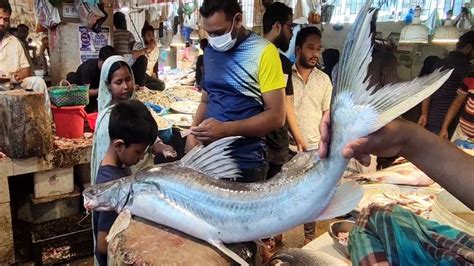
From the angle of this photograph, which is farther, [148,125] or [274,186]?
[148,125]

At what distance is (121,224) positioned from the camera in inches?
57.9

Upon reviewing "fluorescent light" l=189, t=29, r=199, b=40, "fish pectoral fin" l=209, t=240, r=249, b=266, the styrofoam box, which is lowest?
the styrofoam box

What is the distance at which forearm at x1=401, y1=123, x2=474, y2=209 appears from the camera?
3.98 ft

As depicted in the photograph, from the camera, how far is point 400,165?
2941 mm

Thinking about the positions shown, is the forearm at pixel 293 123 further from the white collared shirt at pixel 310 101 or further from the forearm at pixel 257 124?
the forearm at pixel 257 124

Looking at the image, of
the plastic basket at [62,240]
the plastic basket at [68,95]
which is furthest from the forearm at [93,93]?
the plastic basket at [62,240]

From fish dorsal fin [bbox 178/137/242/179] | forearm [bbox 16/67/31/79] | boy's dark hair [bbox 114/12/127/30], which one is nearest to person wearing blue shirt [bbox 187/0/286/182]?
fish dorsal fin [bbox 178/137/242/179]

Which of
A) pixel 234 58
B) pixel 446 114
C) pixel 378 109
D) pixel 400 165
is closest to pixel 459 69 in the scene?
pixel 446 114

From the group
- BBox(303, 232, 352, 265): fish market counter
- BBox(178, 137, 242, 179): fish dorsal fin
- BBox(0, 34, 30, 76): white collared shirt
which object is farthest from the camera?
BBox(0, 34, 30, 76): white collared shirt

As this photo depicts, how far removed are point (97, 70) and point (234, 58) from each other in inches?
98.6

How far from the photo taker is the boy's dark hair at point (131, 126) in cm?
218

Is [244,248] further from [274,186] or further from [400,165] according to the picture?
[400,165]

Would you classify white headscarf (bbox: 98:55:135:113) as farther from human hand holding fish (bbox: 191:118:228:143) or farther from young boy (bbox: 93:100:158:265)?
human hand holding fish (bbox: 191:118:228:143)

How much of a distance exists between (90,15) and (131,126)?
3.33 m
